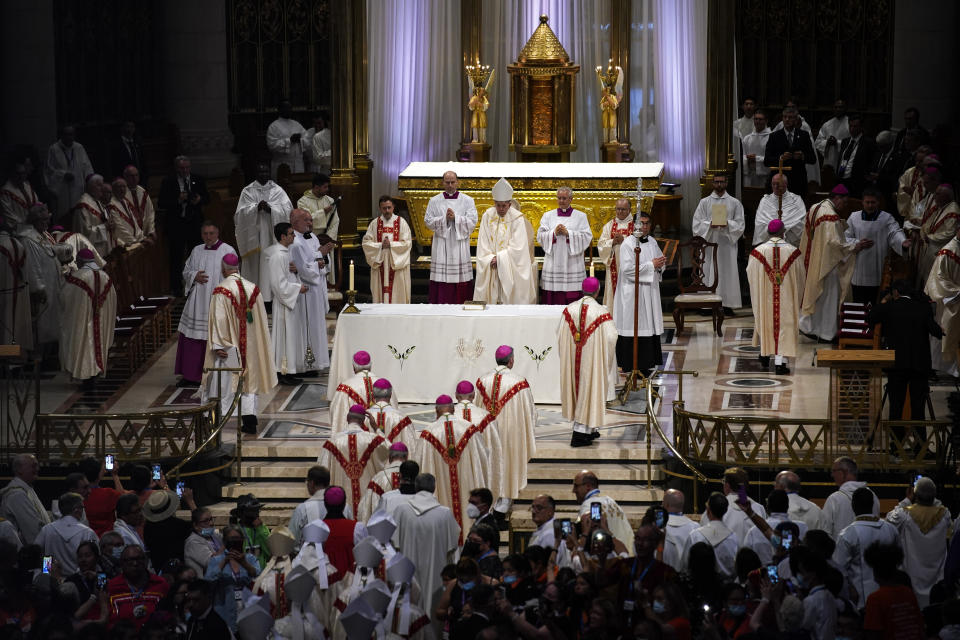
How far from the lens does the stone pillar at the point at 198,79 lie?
75.8ft

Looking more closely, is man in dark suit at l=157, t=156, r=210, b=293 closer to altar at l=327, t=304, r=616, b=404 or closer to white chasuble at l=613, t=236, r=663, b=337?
altar at l=327, t=304, r=616, b=404

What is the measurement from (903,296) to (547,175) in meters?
6.17

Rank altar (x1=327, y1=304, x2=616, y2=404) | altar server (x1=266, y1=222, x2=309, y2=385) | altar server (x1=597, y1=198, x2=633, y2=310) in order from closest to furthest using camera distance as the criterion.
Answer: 1. altar (x1=327, y1=304, x2=616, y2=404)
2. altar server (x1=266, y1=222, x2=309, y2=385)
3. altar server (x1=597, y1=198, x2=633, y2=310)

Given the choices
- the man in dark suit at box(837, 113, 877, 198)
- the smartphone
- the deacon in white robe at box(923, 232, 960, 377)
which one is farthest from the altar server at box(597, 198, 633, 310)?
the smartphone

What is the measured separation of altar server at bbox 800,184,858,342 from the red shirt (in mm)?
8488

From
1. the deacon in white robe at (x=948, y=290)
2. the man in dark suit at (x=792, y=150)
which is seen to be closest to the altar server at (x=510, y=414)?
the deacon in white robe at (x=948, y=290)

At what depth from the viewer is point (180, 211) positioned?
65.4ft

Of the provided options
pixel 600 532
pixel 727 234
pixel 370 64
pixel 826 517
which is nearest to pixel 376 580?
pixel 600 532

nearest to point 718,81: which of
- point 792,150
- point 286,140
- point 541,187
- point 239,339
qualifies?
point 792,150

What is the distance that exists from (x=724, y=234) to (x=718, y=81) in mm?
2177

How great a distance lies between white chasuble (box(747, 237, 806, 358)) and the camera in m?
16.3

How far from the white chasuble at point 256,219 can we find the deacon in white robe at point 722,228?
4.49 meters

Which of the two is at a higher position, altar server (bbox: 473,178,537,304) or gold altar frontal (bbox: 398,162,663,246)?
gold altar frontal (bbox: 398,162,663,246)

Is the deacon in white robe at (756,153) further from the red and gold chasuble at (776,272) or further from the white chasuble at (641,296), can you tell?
the white chasuble at (641,296)
